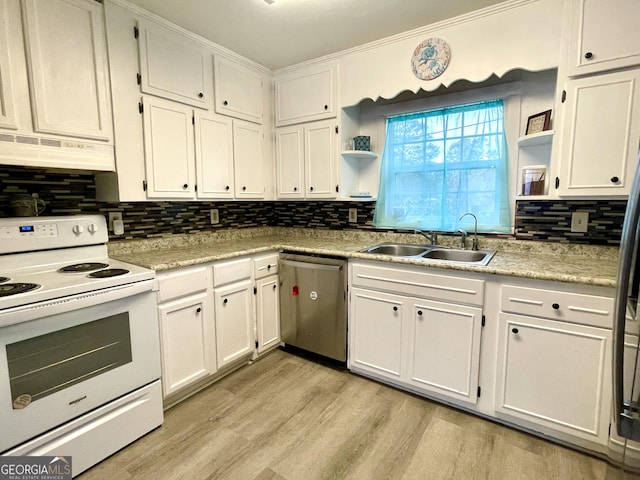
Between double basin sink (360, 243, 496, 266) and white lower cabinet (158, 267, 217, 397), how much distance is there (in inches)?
44.9

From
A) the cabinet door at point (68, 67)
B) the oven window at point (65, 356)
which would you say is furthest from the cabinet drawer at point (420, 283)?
the cabinet door at point (68, 67)

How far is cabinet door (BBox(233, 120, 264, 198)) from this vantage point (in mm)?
2621

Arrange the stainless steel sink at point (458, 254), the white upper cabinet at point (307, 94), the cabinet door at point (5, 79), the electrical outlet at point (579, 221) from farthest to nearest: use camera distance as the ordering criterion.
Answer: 1. the white upper cabinet at point (307, 94)
2. the stainless steel sink at point (458, 254)
3. the electrical outlet at point (579, 221)
4. the cabinet door at point (5, 79)

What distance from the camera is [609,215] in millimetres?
1882

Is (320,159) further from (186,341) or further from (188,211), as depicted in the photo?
(186,341)

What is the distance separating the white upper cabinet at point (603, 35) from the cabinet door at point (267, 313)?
2.33 m

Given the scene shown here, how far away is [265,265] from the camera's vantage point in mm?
2512

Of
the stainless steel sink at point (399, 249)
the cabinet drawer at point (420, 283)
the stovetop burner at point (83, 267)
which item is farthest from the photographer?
the stainless steel sink at point (399, 249)

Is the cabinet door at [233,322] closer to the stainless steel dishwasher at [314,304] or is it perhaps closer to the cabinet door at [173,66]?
the stainless steel dishwasher at [314,304]

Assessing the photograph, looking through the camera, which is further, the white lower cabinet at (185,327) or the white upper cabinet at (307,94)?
Result: the white upper cabinet at (307,94)

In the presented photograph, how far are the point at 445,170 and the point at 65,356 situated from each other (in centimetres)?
257

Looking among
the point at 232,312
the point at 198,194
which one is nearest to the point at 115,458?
the point at 232,312

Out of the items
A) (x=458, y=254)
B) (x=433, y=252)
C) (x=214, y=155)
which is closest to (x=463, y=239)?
(x=458, y=254)

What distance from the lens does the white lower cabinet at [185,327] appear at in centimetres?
186
